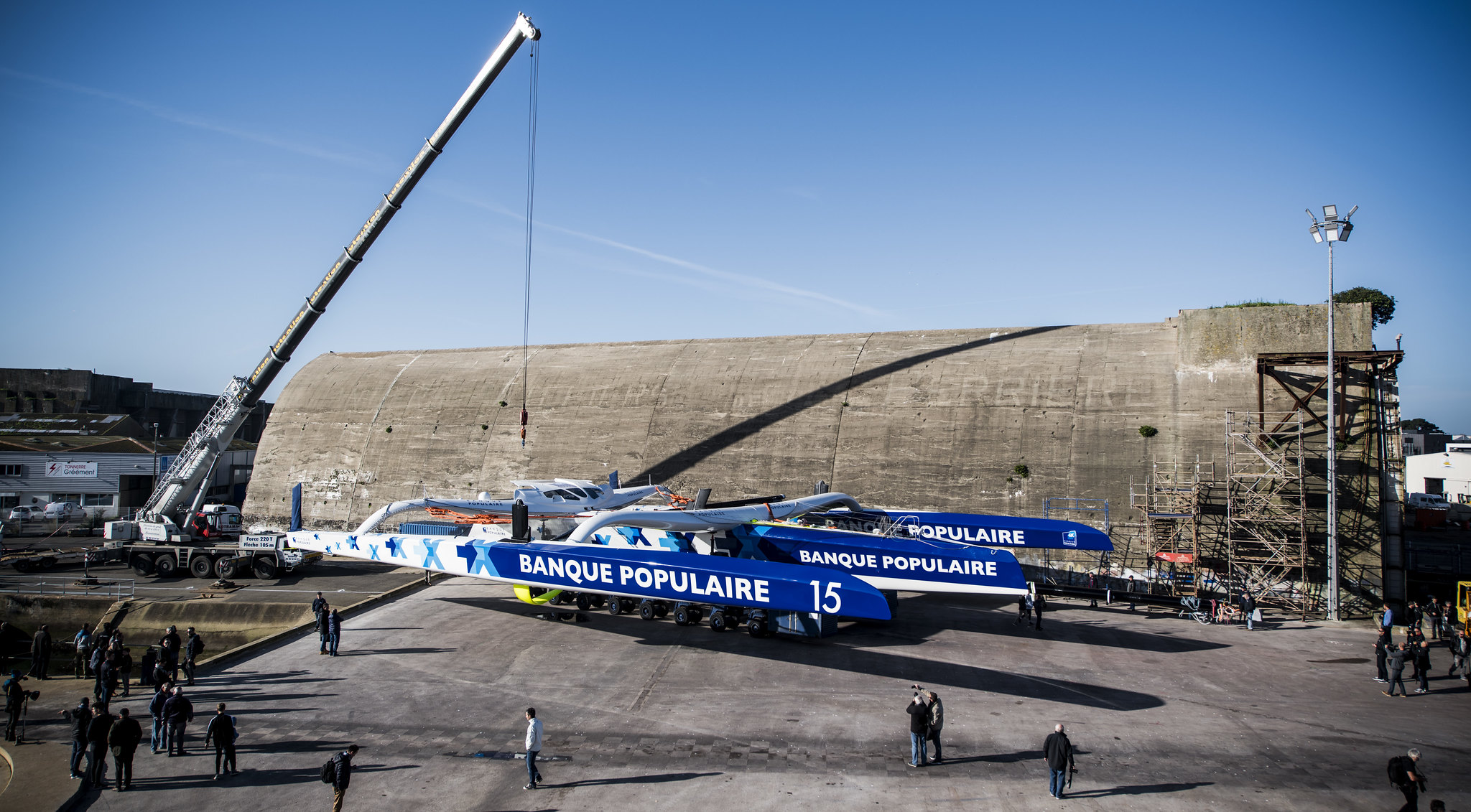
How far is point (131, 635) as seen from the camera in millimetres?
23469

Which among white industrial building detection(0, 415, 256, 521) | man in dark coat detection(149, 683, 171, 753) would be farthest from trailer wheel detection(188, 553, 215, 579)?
man in dark coat detection(149, 683, 171, 753)

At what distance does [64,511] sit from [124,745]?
132 feet

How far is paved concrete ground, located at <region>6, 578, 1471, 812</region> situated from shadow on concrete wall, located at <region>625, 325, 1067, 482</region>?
14278 mm

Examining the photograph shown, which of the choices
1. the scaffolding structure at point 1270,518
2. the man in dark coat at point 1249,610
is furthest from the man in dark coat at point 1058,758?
the scaffolding structure at point 1270,518

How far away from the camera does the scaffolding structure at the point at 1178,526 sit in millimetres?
23922

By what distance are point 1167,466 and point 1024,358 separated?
7.83m

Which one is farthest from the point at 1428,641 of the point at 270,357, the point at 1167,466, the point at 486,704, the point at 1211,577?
the point at 270,357

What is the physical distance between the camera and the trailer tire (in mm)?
28016

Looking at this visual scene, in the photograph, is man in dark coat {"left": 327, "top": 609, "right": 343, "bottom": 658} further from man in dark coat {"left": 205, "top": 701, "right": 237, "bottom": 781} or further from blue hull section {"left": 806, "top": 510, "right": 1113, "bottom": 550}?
blue hull section {"left": 806, "top": 510, "right": 1113, "bottom": 550}

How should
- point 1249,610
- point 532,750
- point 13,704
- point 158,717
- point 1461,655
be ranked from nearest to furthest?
point 532,750, point 158,717, point 13,704, point 1461,655, point 1249,610

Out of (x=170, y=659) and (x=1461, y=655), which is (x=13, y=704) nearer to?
(x=170, y=659)

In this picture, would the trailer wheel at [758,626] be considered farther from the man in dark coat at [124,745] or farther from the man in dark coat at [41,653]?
the man in dark coat at [41,653]

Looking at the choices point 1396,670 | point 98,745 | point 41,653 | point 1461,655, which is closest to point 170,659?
point 98,745

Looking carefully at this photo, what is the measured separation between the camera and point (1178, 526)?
80.3ft
